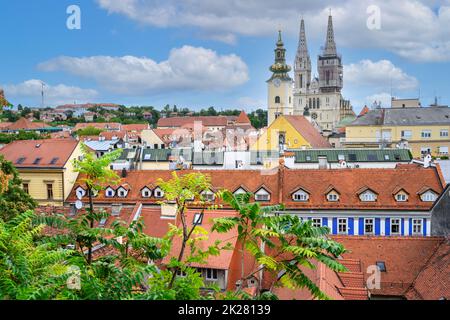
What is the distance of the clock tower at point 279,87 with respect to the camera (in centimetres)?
9644

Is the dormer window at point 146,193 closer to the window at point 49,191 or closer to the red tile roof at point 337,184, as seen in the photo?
the red tile roof at point 337,184

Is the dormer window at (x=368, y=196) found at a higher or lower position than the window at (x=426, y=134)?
lower

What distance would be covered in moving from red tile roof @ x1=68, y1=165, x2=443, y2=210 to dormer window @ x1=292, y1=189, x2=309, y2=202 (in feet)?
0.76

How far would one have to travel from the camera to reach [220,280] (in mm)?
19750

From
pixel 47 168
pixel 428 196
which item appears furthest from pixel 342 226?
pixel 47 168

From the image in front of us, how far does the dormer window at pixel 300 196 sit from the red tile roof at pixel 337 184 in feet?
0.76

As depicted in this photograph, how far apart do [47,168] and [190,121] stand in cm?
11240

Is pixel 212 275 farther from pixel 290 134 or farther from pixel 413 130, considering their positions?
pixel 413 130

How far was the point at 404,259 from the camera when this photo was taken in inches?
805

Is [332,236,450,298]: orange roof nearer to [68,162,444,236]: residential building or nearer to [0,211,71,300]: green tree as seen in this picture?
[68,162,444,236]: residential building

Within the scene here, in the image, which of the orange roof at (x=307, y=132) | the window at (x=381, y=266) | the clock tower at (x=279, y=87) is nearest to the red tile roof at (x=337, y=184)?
the window at (x=381, y=266)
